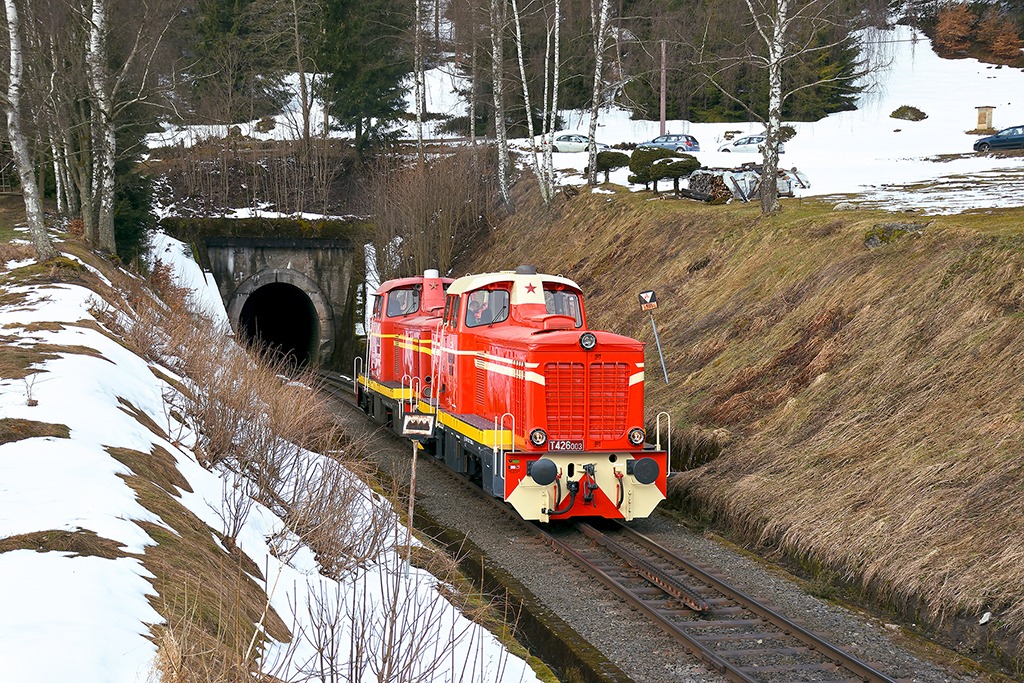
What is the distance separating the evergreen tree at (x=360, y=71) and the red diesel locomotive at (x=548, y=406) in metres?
34.8

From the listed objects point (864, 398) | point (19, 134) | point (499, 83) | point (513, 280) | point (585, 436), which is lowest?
point (585, 436)

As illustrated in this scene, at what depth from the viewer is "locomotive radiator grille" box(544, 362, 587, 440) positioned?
1396 cm

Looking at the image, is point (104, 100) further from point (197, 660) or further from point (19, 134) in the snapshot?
point (197, 660)

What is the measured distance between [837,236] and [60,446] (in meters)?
17.2

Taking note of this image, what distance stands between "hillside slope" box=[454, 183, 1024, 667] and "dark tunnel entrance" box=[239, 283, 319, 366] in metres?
22.1

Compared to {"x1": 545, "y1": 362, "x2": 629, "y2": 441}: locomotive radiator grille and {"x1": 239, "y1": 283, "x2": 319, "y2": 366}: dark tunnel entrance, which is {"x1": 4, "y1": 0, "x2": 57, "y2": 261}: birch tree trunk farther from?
{"x1": 239, "y1": 283, "x2": 319, "y2": 366}: dark tunnel entrance

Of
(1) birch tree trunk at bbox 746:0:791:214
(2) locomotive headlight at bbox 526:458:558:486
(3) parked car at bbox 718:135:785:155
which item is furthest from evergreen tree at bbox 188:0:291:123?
(2) locomotive headlight at bbox 526:458:558:486

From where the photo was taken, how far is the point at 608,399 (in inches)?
561

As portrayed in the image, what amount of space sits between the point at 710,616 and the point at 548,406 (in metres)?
4.20

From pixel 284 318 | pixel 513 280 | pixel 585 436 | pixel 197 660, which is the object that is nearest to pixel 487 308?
pixel 513 280

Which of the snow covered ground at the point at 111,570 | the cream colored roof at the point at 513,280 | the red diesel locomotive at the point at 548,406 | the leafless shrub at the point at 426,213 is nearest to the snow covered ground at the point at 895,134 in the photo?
the leafless shrub at the point at 426,213

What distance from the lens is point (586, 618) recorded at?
1083cm

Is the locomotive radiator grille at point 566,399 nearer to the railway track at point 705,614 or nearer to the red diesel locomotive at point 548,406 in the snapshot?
the red diesel locomotive at point 548,406

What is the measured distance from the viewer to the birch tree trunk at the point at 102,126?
2555 cm
